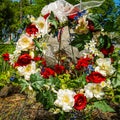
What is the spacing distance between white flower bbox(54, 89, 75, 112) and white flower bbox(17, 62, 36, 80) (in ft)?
1.01

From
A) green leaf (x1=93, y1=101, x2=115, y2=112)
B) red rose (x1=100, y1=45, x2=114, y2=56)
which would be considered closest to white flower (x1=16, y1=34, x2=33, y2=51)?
red rose (x1=100, y1=45, x2=114, y2=56)

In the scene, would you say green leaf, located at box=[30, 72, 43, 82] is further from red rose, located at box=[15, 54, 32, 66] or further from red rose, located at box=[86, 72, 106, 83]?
red rose, located at box=[86, 72, 106, 83]

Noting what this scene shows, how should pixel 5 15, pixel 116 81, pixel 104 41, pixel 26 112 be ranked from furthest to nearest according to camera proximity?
1. pixel 5 15
2. pixel 26 112
3. pixel 104 41
4. pixel 116 81

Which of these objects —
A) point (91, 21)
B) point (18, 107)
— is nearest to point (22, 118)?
point (18, 107)

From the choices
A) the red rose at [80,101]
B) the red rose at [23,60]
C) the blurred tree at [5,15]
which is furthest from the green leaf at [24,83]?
the blurred tree at [5,15]

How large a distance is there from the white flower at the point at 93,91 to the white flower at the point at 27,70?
0.46 metres

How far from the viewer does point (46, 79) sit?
136 inches

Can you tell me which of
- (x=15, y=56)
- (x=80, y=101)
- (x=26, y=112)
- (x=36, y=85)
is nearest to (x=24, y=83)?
(x=36, y=85)

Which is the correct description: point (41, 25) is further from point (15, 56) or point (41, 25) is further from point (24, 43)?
point (15, 56)

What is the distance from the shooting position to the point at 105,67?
3.23m

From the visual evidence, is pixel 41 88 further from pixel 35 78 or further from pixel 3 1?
pixel 3 1

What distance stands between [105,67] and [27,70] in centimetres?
62

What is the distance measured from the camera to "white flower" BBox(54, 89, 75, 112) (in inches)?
124

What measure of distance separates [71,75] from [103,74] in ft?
13.7
